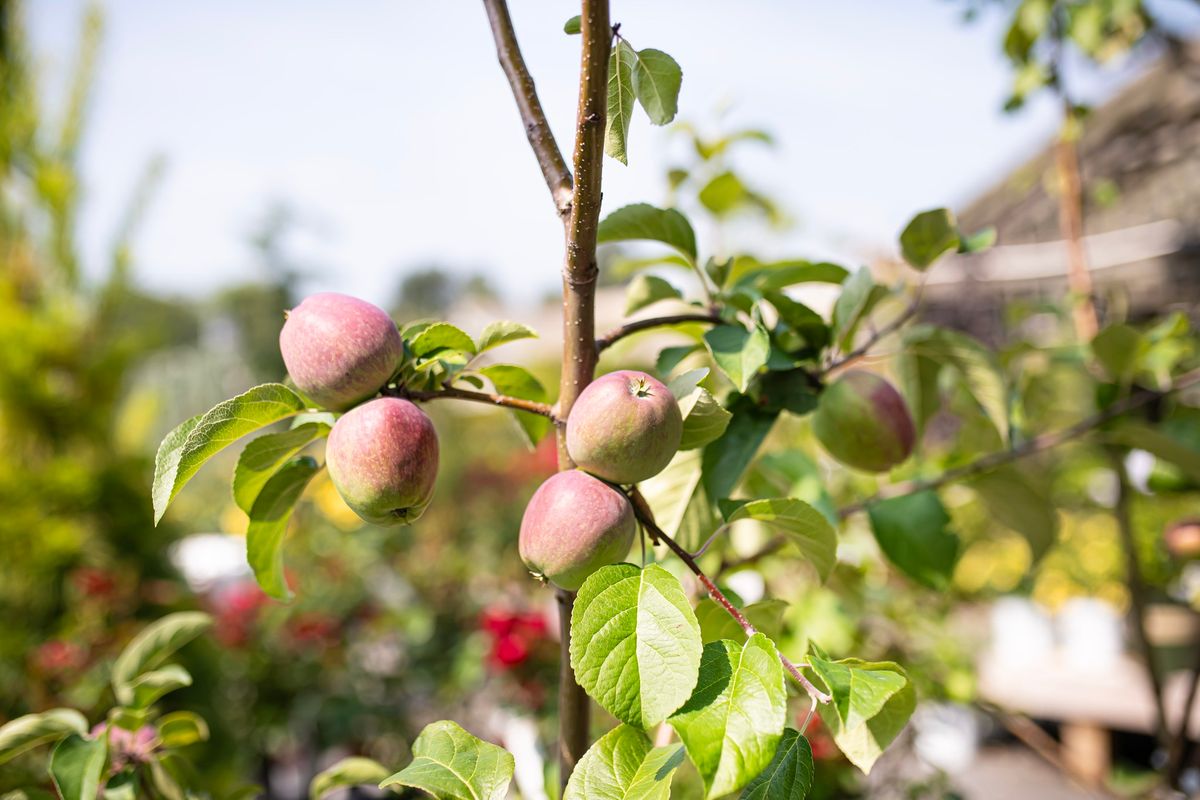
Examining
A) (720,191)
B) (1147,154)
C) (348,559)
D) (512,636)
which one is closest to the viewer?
(720,191)

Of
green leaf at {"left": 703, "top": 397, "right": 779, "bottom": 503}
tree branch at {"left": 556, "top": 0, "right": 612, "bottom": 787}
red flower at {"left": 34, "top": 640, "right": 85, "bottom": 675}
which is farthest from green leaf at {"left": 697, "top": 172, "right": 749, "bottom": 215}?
red flower at {"left": 34, "top": 640, "right": 85, "bottom": 675}

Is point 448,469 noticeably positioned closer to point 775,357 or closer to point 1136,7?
point 1136,7

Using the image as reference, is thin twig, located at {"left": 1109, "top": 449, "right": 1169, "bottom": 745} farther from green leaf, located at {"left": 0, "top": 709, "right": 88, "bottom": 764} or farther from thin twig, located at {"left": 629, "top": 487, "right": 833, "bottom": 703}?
green leaf, located at {"left": 0, "top": 709, "right": 88, "bottom": 764}

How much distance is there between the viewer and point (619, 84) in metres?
0.42

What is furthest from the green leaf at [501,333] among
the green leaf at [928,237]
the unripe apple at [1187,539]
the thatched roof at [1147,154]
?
the thatched roof at [1147,154]

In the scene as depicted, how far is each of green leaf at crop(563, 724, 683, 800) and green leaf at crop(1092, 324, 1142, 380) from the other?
26.2 inches

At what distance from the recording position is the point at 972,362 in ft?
2.28

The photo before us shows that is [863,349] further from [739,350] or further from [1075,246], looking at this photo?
[1075,246]

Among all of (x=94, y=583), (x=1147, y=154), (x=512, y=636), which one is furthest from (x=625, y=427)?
(x=1147, y=154)

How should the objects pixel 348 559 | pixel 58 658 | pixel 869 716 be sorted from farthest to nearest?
pixel 348 559, pixel 58 658, pixel 869 716

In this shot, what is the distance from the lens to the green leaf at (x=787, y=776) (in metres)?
0.39

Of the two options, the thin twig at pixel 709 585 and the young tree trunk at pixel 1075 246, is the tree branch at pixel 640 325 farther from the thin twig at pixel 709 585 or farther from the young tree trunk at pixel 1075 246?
the young tree trunk at pixel 1075 246

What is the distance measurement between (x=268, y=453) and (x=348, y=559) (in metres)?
2.39

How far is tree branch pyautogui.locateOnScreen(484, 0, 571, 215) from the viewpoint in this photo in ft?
1.52
